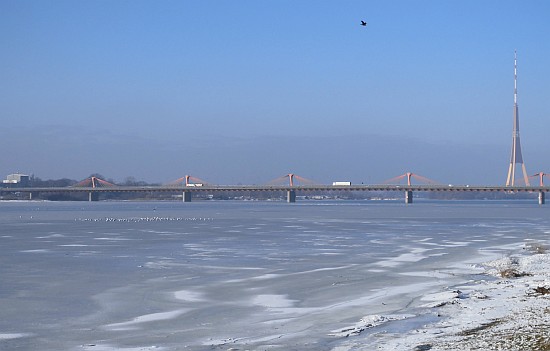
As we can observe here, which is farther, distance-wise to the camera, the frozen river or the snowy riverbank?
the frozen river

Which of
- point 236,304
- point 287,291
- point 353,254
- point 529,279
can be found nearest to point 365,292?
point 287,291

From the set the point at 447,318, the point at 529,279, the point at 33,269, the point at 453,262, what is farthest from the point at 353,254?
the point at 447,318

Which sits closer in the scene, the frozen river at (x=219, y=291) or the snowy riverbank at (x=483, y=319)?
the snowy riverbank at (x=483, y=319)

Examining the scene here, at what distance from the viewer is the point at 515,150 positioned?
172375 millimetres

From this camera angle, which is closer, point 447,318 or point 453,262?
point 447,318

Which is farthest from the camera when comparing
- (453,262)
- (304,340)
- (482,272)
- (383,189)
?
(383,189)

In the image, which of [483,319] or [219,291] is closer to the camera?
[483,319]

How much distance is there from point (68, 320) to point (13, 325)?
36.7 inches

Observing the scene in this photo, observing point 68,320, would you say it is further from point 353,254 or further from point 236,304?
point 353,254

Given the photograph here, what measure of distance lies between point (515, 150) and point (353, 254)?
510 feet

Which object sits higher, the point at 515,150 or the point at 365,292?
the point at 515,150

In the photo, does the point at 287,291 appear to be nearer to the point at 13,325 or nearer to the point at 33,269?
the point at 13,325

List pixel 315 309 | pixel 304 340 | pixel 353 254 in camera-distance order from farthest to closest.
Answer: pixel 353 254 < pixel 315 309 < pixel 304 340

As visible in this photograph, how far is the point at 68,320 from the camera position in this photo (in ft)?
42.8
